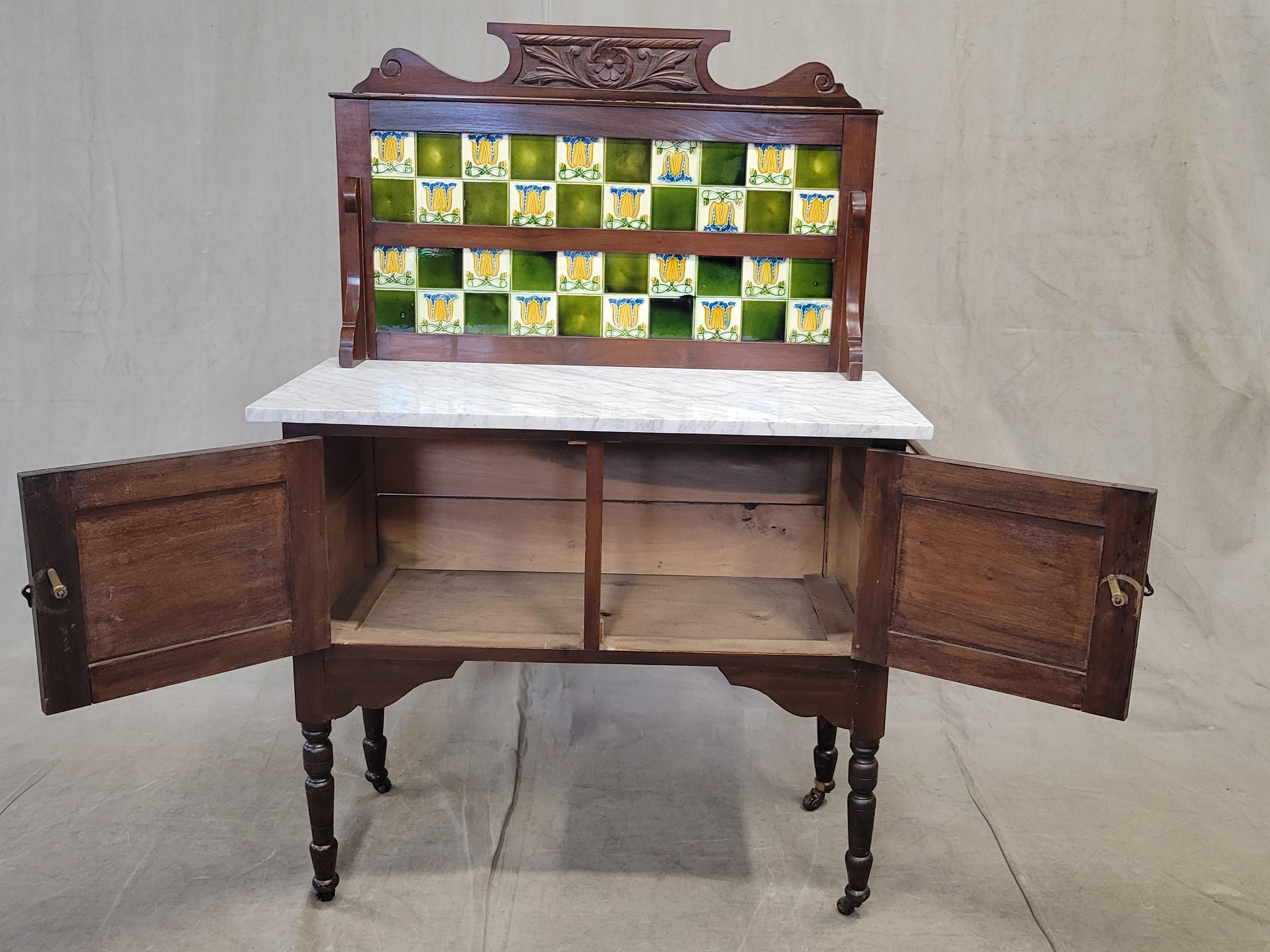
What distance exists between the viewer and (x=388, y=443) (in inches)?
94.0

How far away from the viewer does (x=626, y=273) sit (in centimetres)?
247

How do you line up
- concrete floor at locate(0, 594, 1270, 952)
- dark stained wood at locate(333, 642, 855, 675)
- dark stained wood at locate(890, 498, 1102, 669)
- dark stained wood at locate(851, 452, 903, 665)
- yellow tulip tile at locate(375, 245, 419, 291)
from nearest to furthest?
dark stained wood at locate(890, 498, 1102, 669)
dark stained wood at locate(851, 452, 903, 665)
dark stained wood at locate(333, 642, 855, 675)
concrete floor at locate(0, 594, 1270, 952)
yellow tulip tile at locate(375, 245, 419, 291)

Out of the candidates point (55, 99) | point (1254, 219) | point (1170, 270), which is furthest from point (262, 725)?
point (1254, 219)

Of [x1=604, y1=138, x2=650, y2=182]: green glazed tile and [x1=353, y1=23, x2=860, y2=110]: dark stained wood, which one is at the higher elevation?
[x1=353, y1=23, x2=860, y2=110]: dark stained wood

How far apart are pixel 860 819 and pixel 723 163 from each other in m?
1.37

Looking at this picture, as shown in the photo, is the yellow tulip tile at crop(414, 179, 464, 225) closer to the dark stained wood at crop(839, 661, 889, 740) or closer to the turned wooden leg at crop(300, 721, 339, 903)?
the turned wooden leg at crop(300, 721, 339, 903)

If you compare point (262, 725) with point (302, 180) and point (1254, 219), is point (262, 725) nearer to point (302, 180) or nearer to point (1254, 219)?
point (302, 180)

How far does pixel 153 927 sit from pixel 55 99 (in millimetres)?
2201

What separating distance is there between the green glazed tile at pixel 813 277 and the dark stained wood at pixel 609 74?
0.32 metres

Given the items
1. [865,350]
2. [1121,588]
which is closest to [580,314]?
[865,350]

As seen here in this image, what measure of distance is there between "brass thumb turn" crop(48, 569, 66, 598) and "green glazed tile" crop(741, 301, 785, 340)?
143cm

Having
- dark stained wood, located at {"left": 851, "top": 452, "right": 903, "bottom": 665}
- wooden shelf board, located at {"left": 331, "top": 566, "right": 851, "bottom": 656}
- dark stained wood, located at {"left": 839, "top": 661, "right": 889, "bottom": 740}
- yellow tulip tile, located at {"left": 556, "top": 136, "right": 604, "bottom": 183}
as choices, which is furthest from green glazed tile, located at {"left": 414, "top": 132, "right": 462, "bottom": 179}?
dark stained wood, located at {"left": 839, "top": 661, "right": 889, "bottom": 740}

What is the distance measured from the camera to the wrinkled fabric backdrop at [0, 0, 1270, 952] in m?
2.60

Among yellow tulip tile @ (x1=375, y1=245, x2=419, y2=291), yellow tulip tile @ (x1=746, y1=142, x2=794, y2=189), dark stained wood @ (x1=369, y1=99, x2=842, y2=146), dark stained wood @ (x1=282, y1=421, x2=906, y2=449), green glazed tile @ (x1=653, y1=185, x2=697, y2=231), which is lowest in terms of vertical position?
dark stained wood @ (x1=282, y1=421, x2=906, y2=449)
